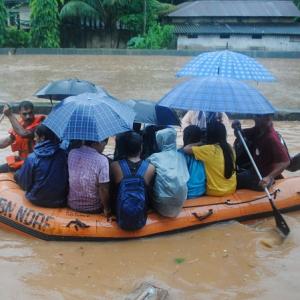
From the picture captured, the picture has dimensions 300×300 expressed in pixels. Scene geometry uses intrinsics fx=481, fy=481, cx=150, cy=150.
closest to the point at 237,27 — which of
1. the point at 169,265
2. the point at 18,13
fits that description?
the point at 18,13

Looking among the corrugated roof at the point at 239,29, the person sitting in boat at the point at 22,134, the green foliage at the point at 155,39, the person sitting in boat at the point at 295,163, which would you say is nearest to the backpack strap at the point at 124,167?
the person sitting in boat at the point at 22,134

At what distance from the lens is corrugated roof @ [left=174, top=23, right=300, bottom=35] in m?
28.5

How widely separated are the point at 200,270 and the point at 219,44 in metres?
26.5

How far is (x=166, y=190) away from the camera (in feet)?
13.5

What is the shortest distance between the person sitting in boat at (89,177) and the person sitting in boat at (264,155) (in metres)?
1.51

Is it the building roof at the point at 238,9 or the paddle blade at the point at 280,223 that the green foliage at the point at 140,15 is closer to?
the building roof at the point at 238,9

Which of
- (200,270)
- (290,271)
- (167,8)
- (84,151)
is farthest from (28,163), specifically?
(167,8)

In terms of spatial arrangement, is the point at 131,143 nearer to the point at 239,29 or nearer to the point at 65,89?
the point at 65,89

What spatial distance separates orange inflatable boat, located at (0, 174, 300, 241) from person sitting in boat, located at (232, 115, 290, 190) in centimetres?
17

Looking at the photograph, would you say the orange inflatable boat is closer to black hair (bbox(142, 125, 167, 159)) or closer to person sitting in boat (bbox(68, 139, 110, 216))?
person sitting in boat (bbox(68, 139, 110, 216))

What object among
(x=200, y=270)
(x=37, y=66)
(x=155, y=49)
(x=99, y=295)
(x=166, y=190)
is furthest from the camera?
(x=155, y=49)

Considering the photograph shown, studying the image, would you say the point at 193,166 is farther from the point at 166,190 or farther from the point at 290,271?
the point at 290,271

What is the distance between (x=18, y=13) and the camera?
3328cm

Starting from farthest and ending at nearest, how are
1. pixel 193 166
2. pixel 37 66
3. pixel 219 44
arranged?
pixel 219 44 → pixel 37 66 → pixel 193 166
